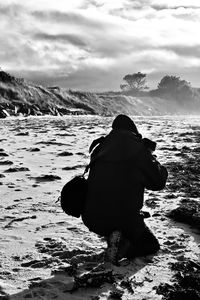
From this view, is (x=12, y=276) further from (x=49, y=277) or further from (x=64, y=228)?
(x=64, y=228)

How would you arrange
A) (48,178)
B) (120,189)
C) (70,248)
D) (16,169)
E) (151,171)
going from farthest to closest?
(16,169), (48,178), (70,248), (151,171), (120,189)

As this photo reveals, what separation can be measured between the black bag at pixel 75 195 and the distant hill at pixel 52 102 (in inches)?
1159

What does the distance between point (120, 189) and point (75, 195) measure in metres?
0.53

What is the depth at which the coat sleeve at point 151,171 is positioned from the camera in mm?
4324

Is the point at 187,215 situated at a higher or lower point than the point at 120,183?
lower

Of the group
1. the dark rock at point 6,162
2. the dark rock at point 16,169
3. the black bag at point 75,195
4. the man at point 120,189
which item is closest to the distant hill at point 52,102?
the dark rock at point 6,162

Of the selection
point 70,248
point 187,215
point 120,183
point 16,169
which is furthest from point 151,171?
point 16,169

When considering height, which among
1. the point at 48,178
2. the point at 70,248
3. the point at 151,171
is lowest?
the point at 70,248

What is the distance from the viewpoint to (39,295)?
3.52 m

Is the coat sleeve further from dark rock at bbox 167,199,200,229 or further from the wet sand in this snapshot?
dark rock at bbox 167,199,200,229

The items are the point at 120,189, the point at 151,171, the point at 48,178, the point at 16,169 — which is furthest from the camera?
the point at 16,169

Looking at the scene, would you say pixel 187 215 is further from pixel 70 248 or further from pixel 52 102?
pixel 52 102

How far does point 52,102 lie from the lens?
59500 mm

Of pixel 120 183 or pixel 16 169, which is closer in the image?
pixel 120 183
